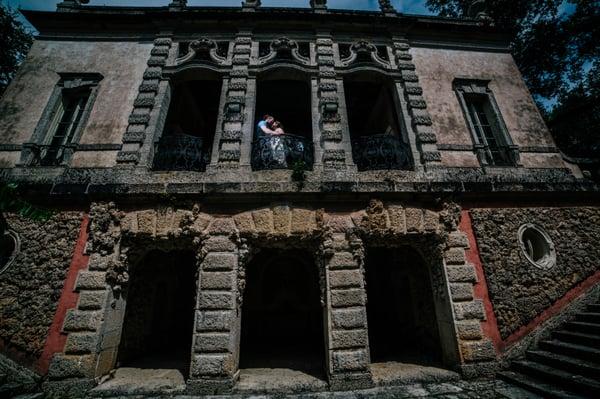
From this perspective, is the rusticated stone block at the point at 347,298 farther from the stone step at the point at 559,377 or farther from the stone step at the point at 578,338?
the stone step at the point at 578,338

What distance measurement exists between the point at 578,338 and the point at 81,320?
355 inches

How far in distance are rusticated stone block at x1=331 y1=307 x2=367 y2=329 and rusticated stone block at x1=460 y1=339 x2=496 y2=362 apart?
192 centimetres

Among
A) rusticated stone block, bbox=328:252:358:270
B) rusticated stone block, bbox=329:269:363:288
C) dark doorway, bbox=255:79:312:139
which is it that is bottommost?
rusticated stone block, bbox=329:269:363:288

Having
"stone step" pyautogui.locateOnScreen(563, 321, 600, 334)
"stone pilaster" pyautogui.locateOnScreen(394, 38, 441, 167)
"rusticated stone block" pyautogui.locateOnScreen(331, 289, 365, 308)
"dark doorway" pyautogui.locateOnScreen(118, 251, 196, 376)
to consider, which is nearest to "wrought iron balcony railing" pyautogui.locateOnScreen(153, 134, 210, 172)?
"dark doorway" pyautogui.locateOnScreen(118, 251, 196, 376)

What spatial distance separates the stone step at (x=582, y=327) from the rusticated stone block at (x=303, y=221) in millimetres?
5297

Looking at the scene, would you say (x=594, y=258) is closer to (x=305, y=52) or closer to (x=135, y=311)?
(x=305, y=52)

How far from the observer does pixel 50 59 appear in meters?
7.31

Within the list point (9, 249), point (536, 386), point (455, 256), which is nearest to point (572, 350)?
point (536, 386)

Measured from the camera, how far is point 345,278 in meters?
5.08

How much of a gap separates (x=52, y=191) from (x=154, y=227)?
7.44 feet

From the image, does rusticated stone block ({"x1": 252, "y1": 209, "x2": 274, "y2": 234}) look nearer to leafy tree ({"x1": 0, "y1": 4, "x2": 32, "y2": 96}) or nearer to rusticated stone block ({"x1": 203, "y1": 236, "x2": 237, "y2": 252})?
rusticated stone block ({"x1": 203, "y1": 236, "x2": 237, "y2": 252})

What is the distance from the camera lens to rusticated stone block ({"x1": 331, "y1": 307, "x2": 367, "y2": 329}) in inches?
190

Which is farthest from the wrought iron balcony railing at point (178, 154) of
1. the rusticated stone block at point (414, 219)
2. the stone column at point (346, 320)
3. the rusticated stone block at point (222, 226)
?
the rusticated stone block at point (414, 219)

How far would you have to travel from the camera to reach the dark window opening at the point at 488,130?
6.80 meters
